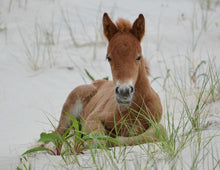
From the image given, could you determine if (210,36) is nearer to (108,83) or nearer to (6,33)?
(108,83)

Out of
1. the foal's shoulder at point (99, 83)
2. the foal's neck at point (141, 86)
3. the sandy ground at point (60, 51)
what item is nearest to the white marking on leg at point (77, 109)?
the foal's shoulder at point (99, 83)

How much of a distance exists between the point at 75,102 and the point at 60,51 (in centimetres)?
307

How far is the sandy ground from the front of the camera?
547 cm

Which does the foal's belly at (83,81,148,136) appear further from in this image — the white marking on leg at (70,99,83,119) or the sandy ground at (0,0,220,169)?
the sandy ground at (0,0,220,169)

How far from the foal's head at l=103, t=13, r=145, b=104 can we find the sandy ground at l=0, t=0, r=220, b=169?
3.53 ft

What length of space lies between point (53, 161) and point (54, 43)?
16.8ft

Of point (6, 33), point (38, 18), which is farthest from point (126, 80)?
point (38, 18)

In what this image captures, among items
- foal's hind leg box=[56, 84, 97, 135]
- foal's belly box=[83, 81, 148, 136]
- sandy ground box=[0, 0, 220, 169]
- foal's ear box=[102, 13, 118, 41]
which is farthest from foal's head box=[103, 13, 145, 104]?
foal's hind leg box=[56, 84, 97, 135]

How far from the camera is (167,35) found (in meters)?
7.94

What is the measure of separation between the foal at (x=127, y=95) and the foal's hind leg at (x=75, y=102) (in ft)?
1.49

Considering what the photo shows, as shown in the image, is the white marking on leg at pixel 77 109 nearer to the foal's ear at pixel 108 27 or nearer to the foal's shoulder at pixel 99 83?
the foal's shoulder at pixel 99 83

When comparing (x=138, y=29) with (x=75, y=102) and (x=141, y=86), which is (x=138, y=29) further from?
(x=75, y=102)

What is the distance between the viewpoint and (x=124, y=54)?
3207mm

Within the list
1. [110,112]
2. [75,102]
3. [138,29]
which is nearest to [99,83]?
[75,102]
